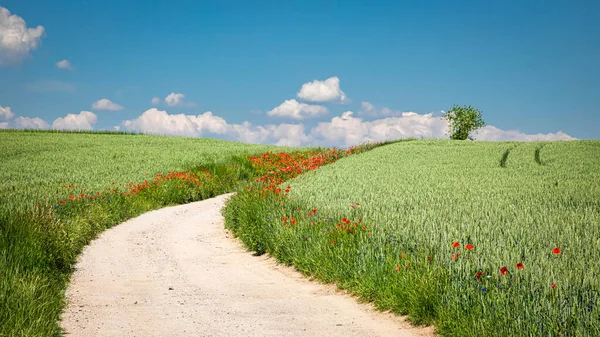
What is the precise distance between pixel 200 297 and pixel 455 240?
4654 millimetres

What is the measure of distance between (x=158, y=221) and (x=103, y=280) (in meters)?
7.12

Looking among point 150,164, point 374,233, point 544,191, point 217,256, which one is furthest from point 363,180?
point 150,164

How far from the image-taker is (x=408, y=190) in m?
14.6

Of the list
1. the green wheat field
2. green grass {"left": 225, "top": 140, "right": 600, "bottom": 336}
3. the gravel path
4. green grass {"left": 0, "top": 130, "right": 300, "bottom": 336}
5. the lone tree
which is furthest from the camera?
the lone tree

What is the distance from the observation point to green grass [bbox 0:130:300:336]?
6965 millimetres

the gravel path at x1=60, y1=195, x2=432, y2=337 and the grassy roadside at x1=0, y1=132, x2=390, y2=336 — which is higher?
the grassy roadside at x1=0, y1=132, x2=390, y2=336

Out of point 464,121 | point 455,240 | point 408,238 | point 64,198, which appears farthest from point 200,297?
point 464,121

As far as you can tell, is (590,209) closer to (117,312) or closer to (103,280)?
(117,312)

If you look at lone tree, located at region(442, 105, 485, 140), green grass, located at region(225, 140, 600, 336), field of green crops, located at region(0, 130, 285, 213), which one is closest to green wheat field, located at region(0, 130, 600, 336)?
green grass, located at region(225, 140, 600, 336)

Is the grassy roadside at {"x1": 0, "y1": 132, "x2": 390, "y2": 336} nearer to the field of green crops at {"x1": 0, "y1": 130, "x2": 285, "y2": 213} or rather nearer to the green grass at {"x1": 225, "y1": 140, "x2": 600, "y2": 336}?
the field of green crops at {"x1": 0, "y1": 130, "x2": 285, "y2": 213}

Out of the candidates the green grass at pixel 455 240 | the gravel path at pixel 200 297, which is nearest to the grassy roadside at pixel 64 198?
the gravel path at pixel 200 297

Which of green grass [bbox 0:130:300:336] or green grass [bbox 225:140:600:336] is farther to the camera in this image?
green grass [bbox 0:130:300:336]

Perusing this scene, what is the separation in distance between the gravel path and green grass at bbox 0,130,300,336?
56 cm

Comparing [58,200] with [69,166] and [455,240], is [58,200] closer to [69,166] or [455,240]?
[455,240]
